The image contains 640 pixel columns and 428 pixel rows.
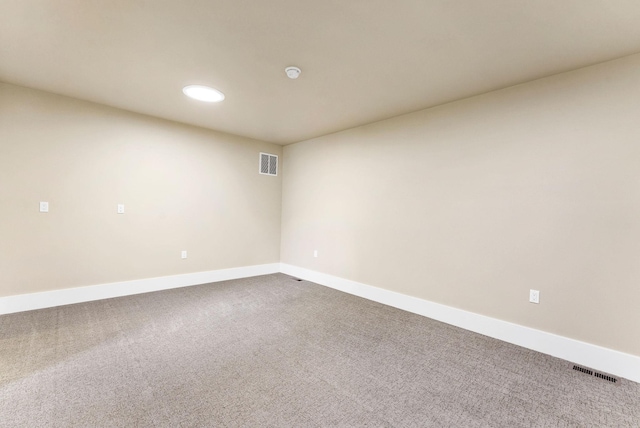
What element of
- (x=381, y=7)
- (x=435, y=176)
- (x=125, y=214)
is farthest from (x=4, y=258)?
(x=435, y=176)

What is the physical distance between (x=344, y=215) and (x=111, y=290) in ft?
10.8

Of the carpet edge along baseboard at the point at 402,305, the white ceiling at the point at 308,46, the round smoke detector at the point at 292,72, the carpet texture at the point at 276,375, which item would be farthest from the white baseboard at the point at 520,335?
the round smoke detector at the point at 292,72

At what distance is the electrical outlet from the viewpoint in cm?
249

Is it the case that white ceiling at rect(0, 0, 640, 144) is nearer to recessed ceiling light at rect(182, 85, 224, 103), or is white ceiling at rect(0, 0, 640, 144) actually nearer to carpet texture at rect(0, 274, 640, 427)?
recessed ceiling light at rect(182, 85, 224, 103)

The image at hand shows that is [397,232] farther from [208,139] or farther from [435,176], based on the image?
[208,139]

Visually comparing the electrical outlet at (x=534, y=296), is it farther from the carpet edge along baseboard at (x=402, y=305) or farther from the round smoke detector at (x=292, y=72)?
the round smoke detector at (x=292, y=72)

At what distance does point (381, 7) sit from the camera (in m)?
1.70

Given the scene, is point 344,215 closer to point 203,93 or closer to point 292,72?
point 292,72

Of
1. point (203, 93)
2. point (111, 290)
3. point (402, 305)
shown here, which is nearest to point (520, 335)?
point (402, 305)

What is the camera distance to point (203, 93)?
299cm

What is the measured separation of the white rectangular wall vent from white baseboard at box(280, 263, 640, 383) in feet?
8.53

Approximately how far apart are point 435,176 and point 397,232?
83 cm

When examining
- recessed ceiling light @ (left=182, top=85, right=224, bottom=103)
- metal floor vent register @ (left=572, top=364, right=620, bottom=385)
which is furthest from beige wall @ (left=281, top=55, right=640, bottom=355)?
recessed ceiling light @ (left=182, top=85, right=224, bottom=103)

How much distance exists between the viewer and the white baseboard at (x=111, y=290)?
118 inches
